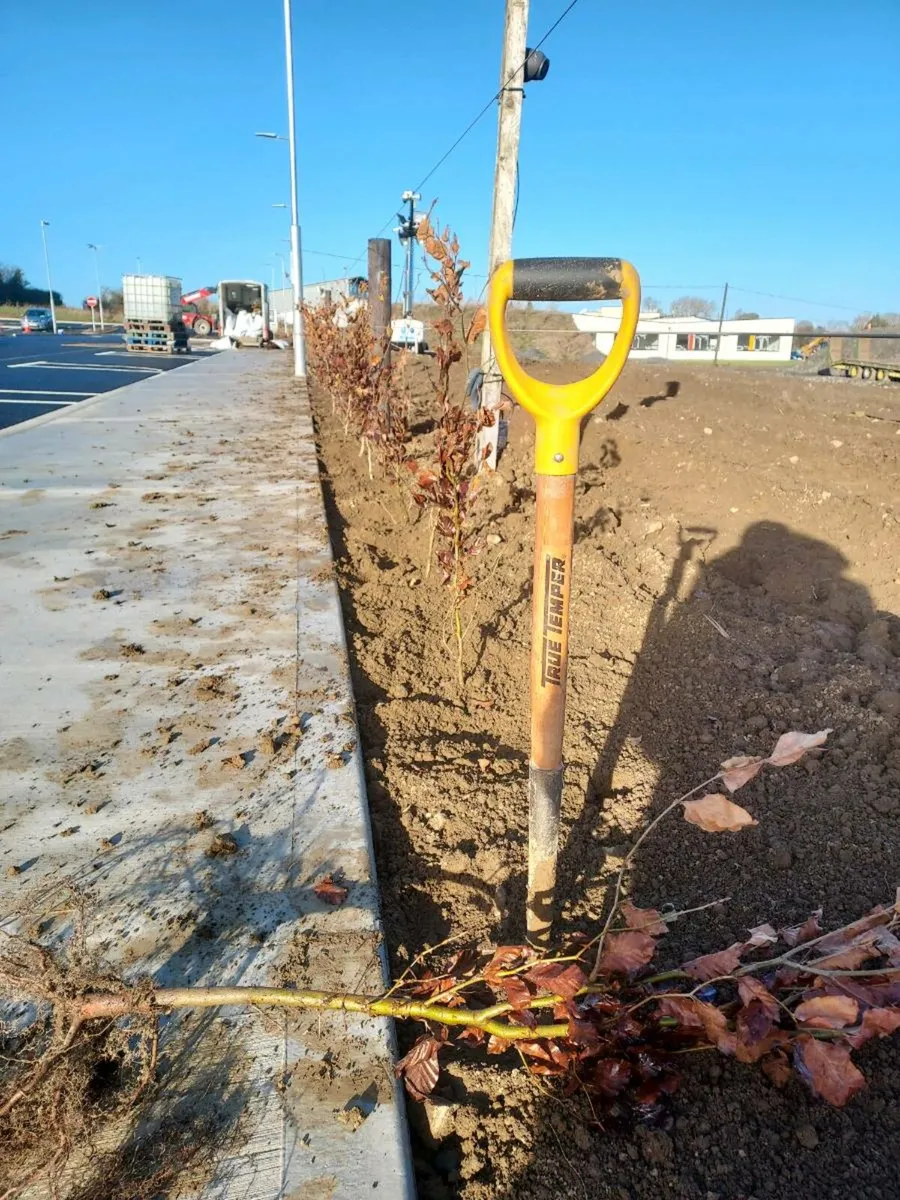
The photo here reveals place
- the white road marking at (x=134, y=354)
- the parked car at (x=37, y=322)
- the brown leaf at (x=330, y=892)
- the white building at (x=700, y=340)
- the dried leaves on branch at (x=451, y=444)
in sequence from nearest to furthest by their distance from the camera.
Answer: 1. the brown leaf at (x=330, y=892)
2. the dried leaves on branch at (x=451, y=444)
3. the white road marking at (x=134, y=354)
4. the white building at (x=700, y=340)
5. the parked car at (x=37, y=322)

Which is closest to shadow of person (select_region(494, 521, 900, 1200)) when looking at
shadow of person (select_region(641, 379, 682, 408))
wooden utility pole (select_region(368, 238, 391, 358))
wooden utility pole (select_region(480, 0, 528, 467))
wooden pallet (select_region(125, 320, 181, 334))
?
wooden utility pole (select_region(480, 0, 528, 467))

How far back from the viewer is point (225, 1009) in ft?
5.64

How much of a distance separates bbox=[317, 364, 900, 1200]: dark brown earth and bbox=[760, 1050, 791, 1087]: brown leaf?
0.05m

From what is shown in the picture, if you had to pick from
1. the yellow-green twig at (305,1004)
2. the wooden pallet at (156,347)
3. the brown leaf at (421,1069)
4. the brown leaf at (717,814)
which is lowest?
the brown leaf at (421,1069)

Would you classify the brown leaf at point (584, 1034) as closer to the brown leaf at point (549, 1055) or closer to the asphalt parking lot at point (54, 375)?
the brown leaf at point (549, 1055)

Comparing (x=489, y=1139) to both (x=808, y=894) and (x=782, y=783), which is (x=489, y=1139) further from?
(x=782, y=783)

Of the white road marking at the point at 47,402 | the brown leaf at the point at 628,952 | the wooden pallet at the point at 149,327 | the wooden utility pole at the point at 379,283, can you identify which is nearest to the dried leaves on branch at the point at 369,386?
the wooden utility pole at the point at 379,283

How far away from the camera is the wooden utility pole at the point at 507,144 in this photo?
538 centimetres

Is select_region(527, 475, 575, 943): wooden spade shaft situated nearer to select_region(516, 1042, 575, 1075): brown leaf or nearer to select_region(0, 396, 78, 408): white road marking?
select_region(516, 1042, 575, 1075): brown leaf

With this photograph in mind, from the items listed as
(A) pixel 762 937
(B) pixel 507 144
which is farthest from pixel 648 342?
(A) pixel 762 937

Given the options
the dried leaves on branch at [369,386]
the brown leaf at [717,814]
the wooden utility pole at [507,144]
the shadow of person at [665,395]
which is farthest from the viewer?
the shadow of person at [665,395]

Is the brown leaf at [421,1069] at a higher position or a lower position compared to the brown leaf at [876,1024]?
lower

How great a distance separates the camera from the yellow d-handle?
5.12ft

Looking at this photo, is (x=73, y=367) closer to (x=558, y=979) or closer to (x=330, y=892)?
(x=330, y=892)
